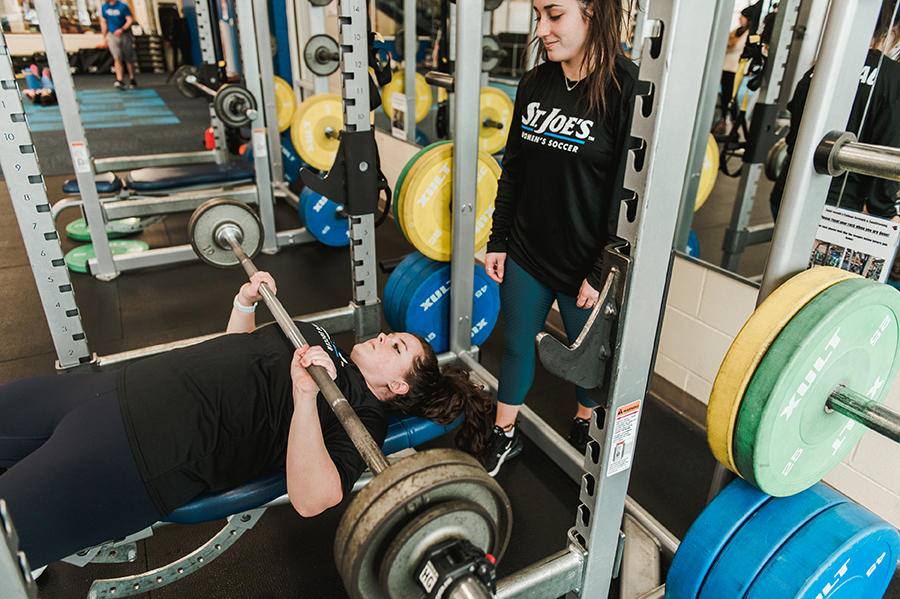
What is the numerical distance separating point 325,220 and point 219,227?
1.64 metres

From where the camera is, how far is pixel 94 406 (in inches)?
46.8

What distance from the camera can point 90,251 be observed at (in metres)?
3.47

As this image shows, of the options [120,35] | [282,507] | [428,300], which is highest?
[120,35]

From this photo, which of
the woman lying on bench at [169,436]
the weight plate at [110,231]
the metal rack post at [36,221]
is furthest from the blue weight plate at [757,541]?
the weight plate at [110,231]

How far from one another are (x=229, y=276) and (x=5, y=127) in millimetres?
1606

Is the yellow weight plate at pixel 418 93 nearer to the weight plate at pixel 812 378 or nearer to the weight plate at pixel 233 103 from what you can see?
the weight plate at pixel 233 103

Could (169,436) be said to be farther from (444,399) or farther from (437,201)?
(437,201)

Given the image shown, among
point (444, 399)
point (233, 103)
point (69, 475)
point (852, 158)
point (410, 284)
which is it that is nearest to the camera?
point (852, 158)

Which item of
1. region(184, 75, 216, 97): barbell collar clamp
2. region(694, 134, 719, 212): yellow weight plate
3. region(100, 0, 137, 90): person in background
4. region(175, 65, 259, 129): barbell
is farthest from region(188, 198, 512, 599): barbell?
region(100, 0, 137, 90): person in background

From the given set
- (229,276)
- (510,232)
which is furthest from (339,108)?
(510,232)

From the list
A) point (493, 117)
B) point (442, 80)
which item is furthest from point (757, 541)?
point (493, 117)

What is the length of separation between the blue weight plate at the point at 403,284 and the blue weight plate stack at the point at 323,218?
4.50 feet

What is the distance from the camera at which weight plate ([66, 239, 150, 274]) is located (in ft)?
10.7

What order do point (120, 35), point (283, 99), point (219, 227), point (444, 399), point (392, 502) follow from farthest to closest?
point (120, 35) → point (283, 99) → point (219, 227) → point (444, 399) → point (392, 502)
